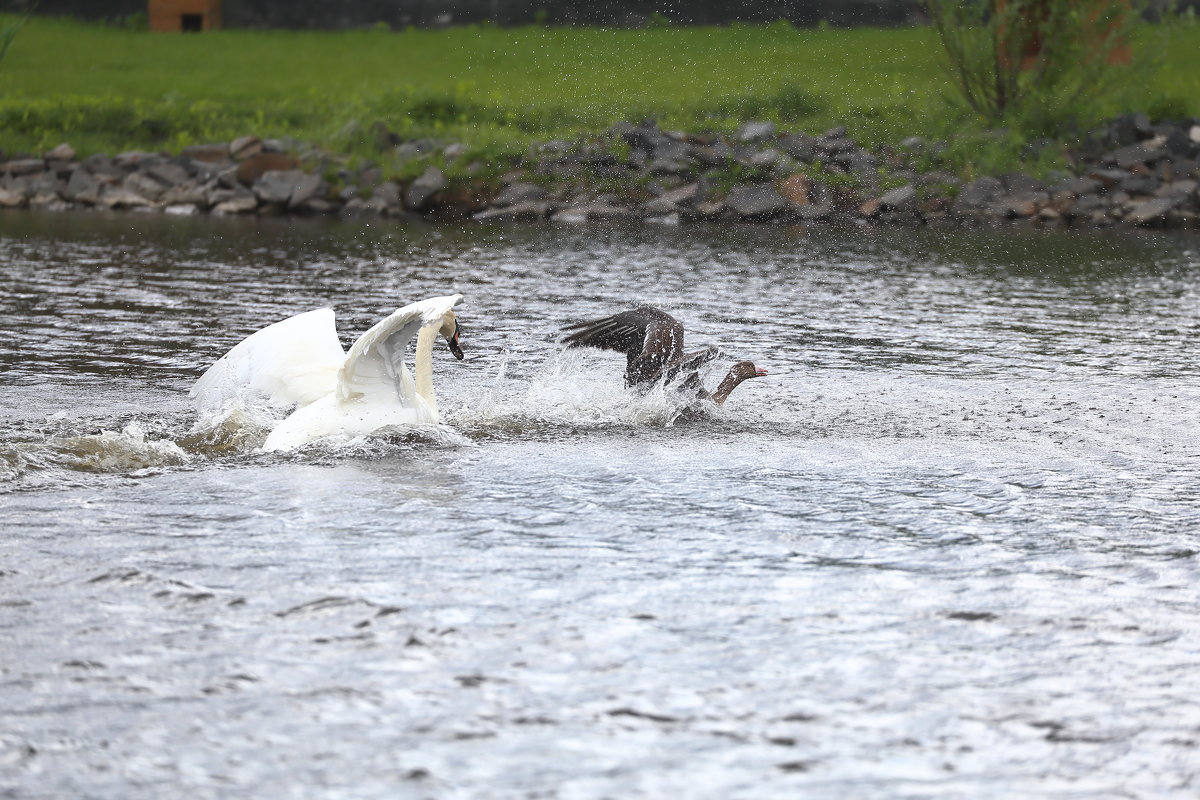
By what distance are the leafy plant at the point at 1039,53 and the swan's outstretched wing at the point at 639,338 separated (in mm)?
22627

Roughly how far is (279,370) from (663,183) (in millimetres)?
20477

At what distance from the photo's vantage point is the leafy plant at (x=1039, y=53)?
101 ft

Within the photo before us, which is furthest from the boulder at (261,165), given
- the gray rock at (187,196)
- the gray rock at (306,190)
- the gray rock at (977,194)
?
the gray rock at (977,194)

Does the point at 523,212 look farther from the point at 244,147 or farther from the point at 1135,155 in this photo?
the point at 1135,155

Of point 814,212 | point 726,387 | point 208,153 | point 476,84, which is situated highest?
point 476,84

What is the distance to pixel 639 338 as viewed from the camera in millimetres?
10484

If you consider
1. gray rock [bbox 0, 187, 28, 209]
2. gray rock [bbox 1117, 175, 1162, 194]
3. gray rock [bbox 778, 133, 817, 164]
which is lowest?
gray rock [bbox 0, 187, 28, 209]

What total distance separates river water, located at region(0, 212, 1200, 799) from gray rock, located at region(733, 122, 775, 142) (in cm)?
1699

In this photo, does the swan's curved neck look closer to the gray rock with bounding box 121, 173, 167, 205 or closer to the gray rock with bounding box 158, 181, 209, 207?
the gray rock with bounding box 158, 181, 209, 207

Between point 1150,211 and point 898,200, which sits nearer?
point 1150,211

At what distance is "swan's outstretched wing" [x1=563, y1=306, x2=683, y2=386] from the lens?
33.9 ft

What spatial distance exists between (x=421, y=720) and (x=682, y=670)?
3.58 ft

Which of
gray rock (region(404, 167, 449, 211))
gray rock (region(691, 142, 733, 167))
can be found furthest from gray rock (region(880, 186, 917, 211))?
gray rock (region(404, 167, 449, 211))

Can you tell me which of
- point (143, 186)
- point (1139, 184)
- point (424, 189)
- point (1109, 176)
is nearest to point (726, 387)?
point (424, 189)
